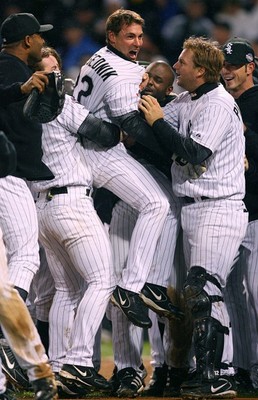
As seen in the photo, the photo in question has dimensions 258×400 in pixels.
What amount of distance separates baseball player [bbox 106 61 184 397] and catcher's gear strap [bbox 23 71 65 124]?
0.70m

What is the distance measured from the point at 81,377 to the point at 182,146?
1.42 meters

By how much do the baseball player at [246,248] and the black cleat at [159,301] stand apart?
663 mm

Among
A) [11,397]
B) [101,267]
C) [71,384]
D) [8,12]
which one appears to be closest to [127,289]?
[101,267]

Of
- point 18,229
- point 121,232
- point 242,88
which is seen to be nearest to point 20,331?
point 18,229

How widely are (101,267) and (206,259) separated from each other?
0.61m

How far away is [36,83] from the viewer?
5.39m

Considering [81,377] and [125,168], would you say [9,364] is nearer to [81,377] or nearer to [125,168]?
[81,377]

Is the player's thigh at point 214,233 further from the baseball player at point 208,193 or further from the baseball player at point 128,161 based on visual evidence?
the baseball player at point 128,161

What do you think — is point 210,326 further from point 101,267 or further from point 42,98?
point 42,98

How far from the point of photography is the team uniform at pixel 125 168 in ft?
19.1

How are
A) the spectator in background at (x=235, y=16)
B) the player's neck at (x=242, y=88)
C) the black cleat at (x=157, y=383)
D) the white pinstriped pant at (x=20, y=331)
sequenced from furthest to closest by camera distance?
the spectator in background at (x=235, y=16) < the player's neck at (x=242, y=88) < the black cleat at (x=157, y=383) < the white pinstriped pant at (x=20, y=331)

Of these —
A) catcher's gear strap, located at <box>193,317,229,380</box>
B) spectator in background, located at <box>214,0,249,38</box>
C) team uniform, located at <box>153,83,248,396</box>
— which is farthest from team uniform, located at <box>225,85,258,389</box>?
spectator in background, located at <box>214,0,249,38</box>

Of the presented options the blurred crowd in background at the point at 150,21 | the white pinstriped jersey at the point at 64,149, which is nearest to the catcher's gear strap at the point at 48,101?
the white pinstriped jersey at the point at 64,149

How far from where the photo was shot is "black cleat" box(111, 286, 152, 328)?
5643mm
